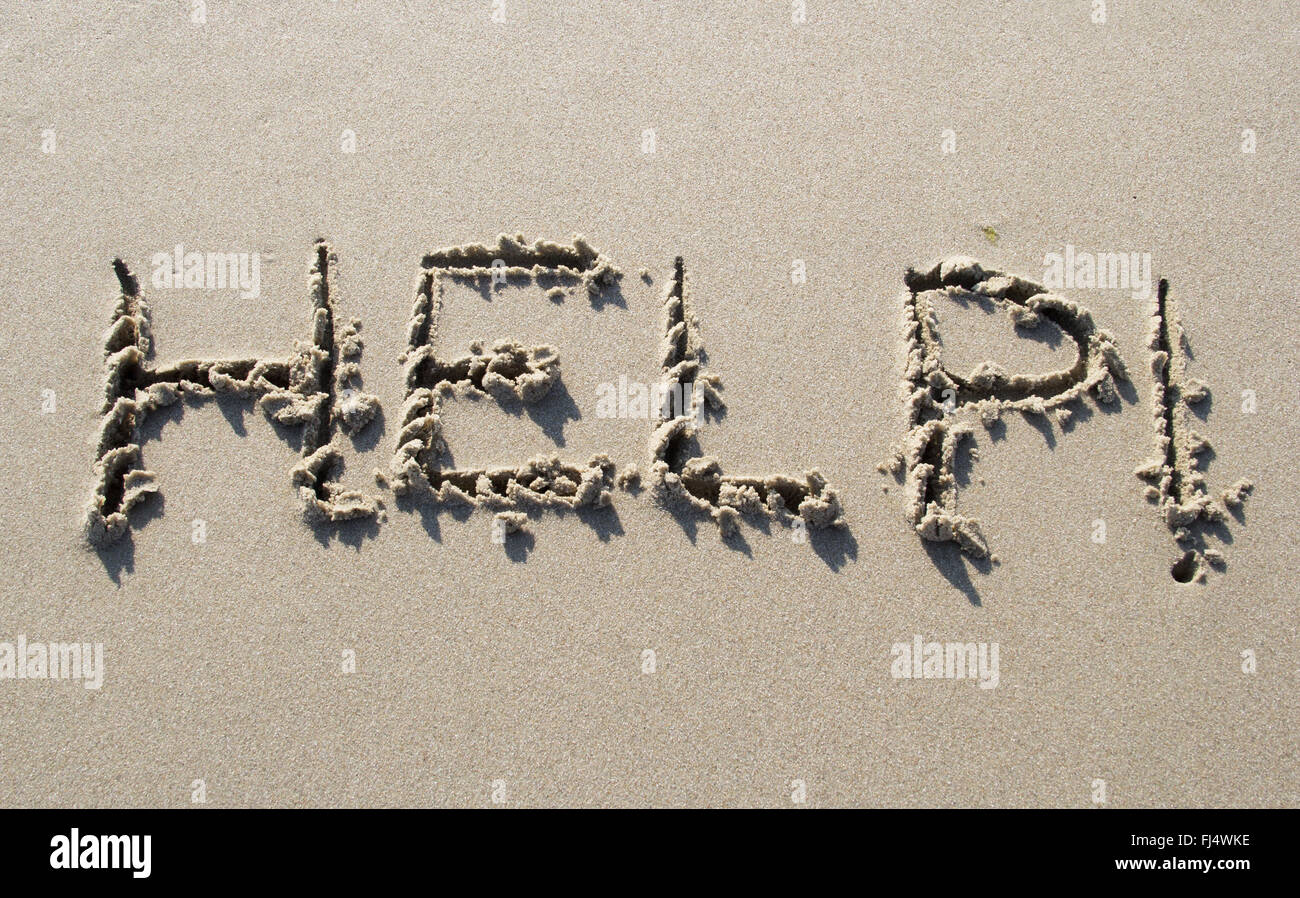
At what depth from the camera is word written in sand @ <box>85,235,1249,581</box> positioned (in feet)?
10.5

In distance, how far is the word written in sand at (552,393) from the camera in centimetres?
320

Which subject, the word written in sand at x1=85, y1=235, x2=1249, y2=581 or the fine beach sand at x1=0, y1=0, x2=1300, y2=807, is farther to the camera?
the word written in sand at x1=85, y1=235, x2=1249, y2=581

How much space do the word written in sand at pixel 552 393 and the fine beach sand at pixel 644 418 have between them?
3 centimetres

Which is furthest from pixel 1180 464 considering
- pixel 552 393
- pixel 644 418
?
pixel 552 393

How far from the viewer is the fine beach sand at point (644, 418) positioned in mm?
2926

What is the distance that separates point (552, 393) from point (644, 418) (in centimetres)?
34

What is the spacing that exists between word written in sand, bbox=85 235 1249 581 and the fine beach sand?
28 mm

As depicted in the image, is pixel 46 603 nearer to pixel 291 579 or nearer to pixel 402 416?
pixel 291 579

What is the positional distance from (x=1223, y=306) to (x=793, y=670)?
2053 millimetres

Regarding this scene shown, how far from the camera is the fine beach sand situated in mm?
2926

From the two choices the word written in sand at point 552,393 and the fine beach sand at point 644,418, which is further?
the word written in sand at point 552,393

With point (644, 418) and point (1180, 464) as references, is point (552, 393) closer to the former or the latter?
point (644, 418)

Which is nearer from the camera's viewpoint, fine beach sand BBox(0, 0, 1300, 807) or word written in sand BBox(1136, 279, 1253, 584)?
fine beach sand BBox(0, 0, 1300, 807)

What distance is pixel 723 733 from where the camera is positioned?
9.57ft
